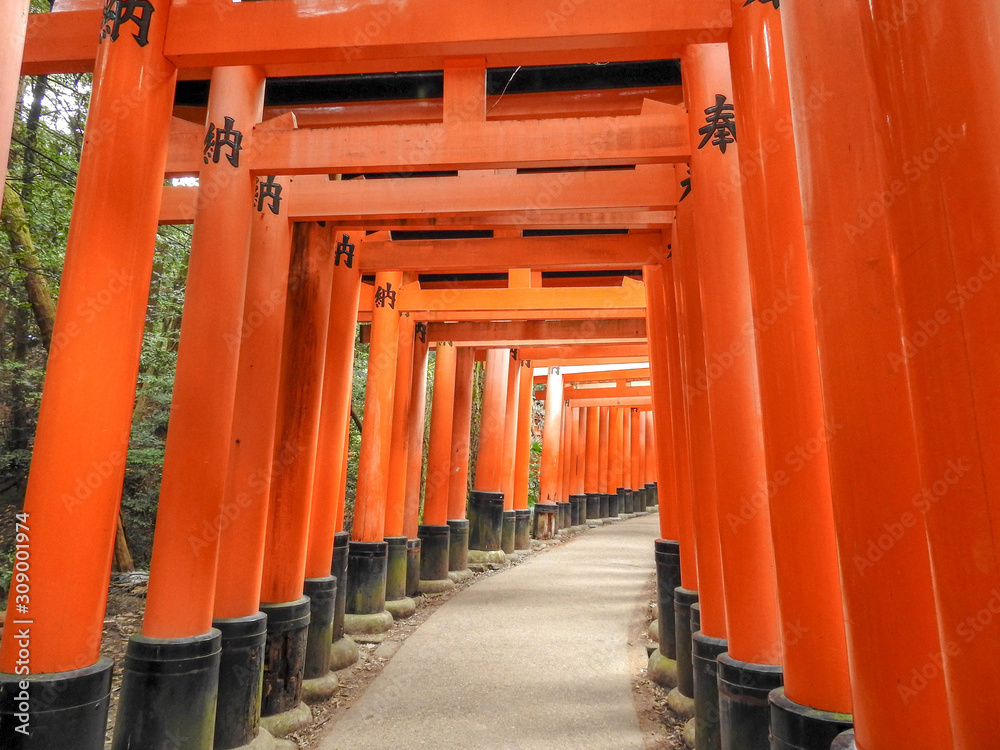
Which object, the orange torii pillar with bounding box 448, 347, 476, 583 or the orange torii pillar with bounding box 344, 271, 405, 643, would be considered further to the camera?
the orange torii pillar with bounding box 448, 347, 476, 583

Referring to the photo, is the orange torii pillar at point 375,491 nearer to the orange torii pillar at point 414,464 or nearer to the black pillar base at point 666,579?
the orange torii pillar at point 414,464

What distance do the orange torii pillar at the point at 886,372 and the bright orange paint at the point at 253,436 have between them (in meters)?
3.74

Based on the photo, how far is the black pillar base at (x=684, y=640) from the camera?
5.38 m

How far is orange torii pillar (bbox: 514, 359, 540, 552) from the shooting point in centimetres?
1537

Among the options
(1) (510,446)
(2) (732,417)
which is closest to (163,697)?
(2) (732,417)

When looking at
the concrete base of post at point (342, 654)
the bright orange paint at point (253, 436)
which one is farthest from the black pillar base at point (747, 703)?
the concrete base of post at point (342, 654)

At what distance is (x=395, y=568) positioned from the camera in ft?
30.5

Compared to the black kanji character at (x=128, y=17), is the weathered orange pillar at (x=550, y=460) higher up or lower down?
lower down

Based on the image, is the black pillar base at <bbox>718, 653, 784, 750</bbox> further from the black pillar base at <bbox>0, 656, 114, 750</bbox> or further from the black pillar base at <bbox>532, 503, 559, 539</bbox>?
the black pillar base at <bbox>532, 503, 559, 539</bbox>

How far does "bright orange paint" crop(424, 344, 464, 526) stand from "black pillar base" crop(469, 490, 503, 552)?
1.80m

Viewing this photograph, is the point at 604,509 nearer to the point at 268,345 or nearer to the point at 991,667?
the point at 268,345

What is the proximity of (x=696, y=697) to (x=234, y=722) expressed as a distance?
2.90 m

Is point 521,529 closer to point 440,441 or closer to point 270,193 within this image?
point 440,441

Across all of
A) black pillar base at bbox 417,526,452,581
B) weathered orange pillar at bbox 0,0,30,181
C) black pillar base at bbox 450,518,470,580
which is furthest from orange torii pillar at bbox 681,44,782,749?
black pillar base at bbox 450,518,470,580
